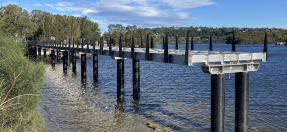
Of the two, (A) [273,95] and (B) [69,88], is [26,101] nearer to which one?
(B) [69,88]

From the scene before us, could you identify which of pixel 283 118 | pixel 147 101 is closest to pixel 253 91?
pixel 283 118

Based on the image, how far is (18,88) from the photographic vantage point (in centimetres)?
782

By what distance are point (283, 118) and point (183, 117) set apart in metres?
5.34

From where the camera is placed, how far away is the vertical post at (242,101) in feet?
28.8

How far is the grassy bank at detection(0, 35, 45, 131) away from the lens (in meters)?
7.43

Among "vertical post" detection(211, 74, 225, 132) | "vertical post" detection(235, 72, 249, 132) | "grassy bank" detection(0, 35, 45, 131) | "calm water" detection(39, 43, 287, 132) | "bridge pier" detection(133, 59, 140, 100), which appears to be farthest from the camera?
"bridge pier" detection(133, 59, 140, 100)

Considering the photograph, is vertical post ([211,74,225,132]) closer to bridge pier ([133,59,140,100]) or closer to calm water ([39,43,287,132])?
calm water ([39,43,287,132])

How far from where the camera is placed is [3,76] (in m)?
7.59

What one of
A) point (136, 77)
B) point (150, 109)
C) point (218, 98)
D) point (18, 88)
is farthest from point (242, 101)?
point (136, 77)

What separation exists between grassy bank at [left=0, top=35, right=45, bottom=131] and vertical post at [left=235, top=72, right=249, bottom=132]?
678 centimetres

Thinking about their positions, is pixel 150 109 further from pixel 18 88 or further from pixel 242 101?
pixel 18 88

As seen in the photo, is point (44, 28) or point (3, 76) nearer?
point (3, 76)

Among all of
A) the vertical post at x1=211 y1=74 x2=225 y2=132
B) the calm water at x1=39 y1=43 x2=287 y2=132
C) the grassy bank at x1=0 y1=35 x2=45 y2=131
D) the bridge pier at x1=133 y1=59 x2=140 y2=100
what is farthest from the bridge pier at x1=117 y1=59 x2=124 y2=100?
the vertical post at x1=211 y1=74 x2=225 y2=132

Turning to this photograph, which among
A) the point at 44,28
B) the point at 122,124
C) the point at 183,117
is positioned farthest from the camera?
the point at 44,28
